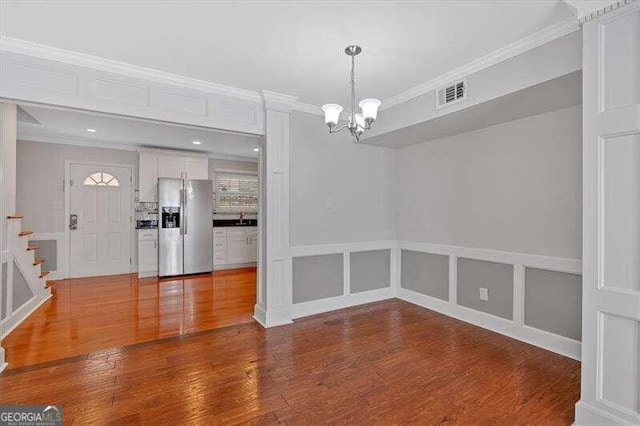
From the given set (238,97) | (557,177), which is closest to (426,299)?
(557,177)

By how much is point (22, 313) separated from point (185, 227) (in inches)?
108

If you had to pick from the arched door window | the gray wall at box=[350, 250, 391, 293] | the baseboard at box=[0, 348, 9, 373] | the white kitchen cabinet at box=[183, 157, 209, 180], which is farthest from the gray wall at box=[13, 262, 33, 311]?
the gray wall at box=[350, 250, 391, 293]

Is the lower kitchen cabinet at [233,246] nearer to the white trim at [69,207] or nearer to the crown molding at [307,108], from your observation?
the white trim at [69,207]

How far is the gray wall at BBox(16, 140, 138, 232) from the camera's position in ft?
17.4

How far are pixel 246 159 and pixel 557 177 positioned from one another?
233 inches

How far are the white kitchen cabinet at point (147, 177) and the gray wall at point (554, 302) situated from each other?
613cm

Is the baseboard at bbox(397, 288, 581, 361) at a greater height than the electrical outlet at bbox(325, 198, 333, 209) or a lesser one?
lesser

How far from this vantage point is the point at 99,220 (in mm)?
5863

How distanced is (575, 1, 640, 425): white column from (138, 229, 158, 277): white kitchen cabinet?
20.6ft

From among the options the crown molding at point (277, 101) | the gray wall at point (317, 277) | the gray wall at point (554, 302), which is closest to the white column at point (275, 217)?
the crown molding at point (277, 101)

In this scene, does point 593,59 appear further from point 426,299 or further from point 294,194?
point 426,299

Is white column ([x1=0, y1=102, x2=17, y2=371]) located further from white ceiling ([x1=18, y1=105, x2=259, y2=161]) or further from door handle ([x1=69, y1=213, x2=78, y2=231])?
door handle ([x1=69, y1=213, x2=78, y2=231])

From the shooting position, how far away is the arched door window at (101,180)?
5.79 m

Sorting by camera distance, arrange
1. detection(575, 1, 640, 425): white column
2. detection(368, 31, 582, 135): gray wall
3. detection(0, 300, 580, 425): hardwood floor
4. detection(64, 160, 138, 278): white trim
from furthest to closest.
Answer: detection(64, 160, 138, 278): white trim < detection(368, 31, 582, 135): gray wall < detection(0, 300, 580, 425): hardwood floor < detection(575, 1, 640, 425): white column
